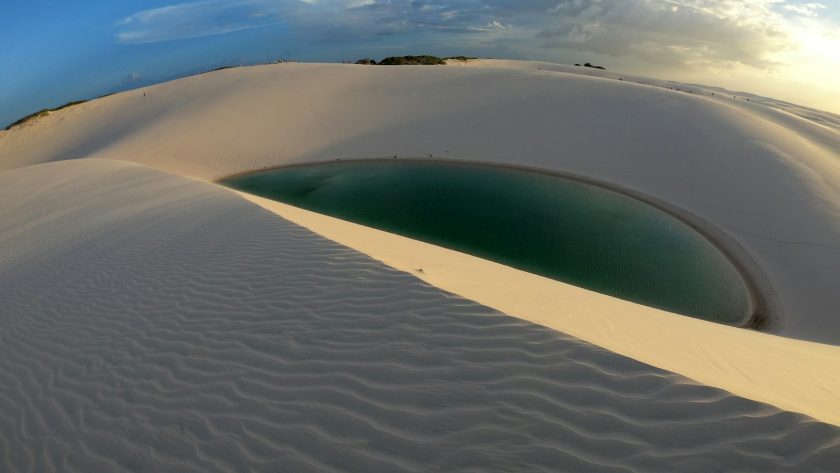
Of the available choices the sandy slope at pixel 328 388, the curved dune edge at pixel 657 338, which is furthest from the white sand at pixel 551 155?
the sandy slope at pixel 328 388

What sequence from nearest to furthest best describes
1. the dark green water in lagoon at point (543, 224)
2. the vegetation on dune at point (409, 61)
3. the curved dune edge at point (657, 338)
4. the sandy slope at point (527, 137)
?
1. the curved dune edge at point (657, 338)
2. the dark green water in lagoon at point (543, 224)
3. the sandy slope at point (527, 137)
4. the vegetation on dune at point (409, 61)

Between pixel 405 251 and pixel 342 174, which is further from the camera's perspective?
pixel 342 174

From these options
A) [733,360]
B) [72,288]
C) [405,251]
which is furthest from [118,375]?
[733,360]

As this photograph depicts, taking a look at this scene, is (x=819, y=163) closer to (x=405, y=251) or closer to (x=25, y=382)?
(x=405, y=251)

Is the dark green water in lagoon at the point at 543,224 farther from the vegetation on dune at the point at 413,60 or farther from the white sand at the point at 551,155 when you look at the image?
the vegetation on dune at the point at 413,60

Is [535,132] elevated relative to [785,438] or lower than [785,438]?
elevated

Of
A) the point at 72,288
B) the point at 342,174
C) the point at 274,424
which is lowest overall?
the point at 274,424

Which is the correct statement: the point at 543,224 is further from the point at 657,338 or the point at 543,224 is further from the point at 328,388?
the point at 328,388
